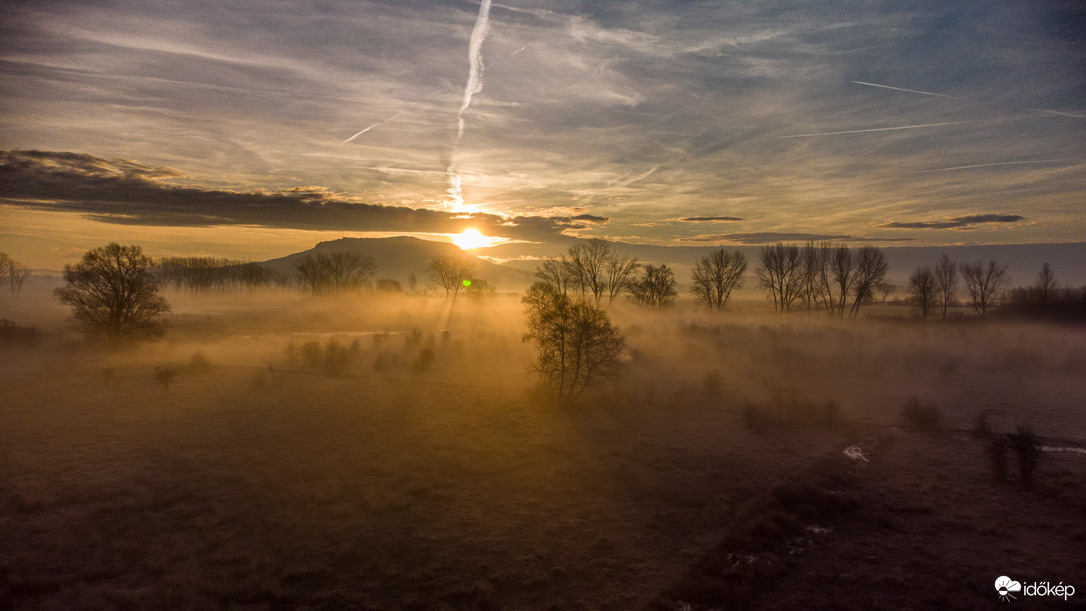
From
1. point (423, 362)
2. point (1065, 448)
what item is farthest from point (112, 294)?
point (1065, 448)

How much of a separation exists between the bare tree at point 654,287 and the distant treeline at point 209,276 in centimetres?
13244

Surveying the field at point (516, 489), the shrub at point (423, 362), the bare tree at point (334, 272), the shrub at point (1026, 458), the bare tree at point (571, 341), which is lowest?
the field at point (516, 489)

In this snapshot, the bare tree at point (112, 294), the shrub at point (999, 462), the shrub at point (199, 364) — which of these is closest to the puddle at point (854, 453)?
the shrub at point (999, 462)

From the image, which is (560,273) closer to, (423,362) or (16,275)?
(423,362)

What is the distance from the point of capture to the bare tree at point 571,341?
112ft

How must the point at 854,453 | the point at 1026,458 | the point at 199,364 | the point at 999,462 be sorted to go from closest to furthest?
the point at 1026,458 < the point at 999,462 < the point at 854,453 < the point at 199,364

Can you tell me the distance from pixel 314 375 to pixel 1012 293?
121880 mm

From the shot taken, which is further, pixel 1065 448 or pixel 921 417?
pixel 921 417

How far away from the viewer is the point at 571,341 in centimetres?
3453

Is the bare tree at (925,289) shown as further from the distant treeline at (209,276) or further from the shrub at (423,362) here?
the distant treeline at (209,276)

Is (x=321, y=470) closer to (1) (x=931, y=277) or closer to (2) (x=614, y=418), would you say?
(2) (x=614, y=418)

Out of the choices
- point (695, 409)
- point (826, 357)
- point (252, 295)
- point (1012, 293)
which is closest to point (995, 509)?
point (695, 409)

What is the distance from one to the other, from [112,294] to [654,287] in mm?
77702

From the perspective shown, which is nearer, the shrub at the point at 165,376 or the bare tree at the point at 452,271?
the shrub at the point at 165,376
